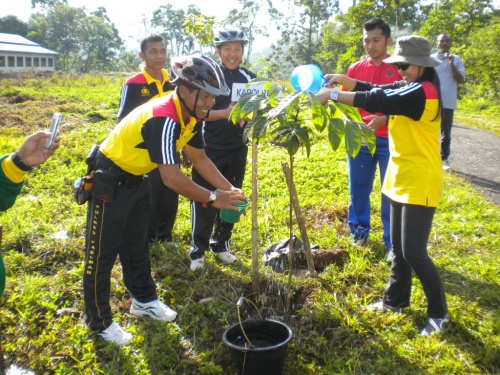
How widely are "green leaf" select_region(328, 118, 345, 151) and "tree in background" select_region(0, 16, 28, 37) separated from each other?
50817 mm

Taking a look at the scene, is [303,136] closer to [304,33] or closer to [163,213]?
[163,213]

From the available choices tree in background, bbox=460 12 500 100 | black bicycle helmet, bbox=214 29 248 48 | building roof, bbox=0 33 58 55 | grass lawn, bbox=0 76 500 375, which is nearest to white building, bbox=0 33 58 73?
building roof, bbox=0 33 58 55

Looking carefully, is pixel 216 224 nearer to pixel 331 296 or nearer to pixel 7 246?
pixel 331 296

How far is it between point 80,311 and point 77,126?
7.82 m

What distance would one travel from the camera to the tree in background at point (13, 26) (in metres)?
44.8

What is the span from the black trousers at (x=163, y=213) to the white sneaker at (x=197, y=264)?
0.63m

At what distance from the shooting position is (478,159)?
791cm

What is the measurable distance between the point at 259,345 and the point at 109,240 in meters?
1.13

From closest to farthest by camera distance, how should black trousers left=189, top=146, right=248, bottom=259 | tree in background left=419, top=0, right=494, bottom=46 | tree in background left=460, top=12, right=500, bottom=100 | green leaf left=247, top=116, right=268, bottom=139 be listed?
green leaf left=247, top=116, right=268, bottom=139 < black trousers left=189, top=146, right=248, bottom=259 < tree in background left=419, top=0, right=494, bottom=46 < tree in background left=460, top=12, right=500, bottom=100

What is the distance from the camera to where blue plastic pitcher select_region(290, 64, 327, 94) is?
9.43 ft

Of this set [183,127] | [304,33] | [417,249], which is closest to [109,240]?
[183,127]

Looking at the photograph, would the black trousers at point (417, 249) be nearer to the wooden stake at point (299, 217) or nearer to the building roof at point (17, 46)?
the wooden stake at point (299, 217)

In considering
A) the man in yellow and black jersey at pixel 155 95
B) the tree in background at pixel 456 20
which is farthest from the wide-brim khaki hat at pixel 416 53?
the tree in background at pixel 456 20

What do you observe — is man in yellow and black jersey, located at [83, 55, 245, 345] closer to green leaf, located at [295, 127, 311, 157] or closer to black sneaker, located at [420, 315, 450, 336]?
green leaf, located at [295, 127, 311, 157]
